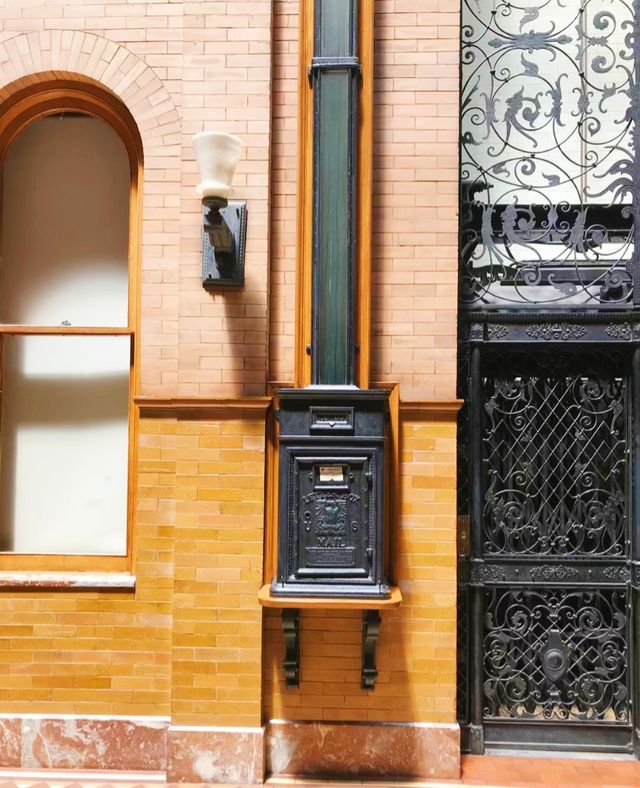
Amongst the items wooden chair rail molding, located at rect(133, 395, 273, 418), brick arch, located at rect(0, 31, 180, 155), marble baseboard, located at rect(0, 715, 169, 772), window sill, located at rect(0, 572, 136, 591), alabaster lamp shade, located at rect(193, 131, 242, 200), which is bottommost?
marble baseboard, located at rect(0, 715, 169, 772)

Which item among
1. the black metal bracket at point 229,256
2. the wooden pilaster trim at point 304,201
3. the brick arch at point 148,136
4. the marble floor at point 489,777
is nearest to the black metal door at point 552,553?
the marble floor at point 489,777

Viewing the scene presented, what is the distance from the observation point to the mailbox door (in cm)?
382

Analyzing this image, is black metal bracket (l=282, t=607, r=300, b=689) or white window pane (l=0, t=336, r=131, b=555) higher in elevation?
white window pane (l=0, t=336, r=131, b=555)

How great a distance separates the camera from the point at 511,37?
453 centimetres

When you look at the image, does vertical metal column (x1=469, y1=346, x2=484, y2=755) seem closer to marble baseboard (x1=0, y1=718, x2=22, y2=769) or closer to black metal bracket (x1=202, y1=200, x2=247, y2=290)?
black metal bracket (x1=202, y1=200, x2=247, y2=290)

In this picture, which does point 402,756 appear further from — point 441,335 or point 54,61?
point 54,61

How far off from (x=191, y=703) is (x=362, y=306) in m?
2.69

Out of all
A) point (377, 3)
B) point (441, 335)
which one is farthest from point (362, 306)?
point (377, 3)

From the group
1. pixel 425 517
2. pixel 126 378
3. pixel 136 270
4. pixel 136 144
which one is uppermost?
pixel 136 144

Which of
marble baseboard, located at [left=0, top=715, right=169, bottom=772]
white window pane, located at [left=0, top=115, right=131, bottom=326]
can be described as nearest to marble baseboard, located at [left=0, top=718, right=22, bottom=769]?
marble baseboard, located at [left=0, top=715, right=169, bottom=772]

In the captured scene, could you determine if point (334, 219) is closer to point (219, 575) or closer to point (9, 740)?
point (219, 575)

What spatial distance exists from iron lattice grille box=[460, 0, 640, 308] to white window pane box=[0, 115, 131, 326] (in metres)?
2.41

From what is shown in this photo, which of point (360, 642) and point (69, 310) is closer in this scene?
point (360, 642)

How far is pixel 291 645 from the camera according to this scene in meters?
4.01
